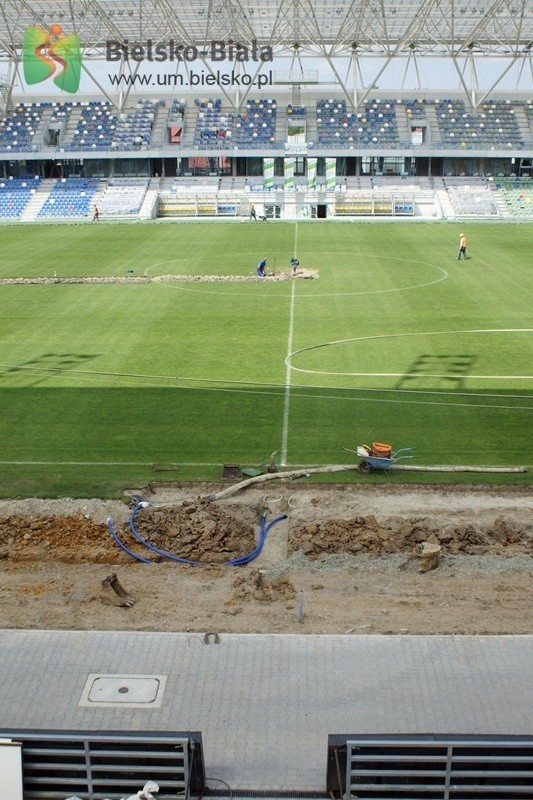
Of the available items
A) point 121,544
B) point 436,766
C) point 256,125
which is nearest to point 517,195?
point 256,125

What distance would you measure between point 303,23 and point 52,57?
23.2 meters

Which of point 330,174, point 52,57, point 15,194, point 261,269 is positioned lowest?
point 261,269

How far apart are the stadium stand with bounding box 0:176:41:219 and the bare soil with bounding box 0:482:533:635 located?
2438 inches

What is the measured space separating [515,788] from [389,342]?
20257 mm

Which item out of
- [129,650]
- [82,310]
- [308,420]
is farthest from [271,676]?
[82,310]

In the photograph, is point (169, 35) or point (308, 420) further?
point (169, 35)

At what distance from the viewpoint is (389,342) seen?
27500mm

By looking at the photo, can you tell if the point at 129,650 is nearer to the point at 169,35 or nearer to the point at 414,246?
the point at 414,246

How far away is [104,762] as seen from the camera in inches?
327

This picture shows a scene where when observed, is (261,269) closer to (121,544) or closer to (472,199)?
(121,544)

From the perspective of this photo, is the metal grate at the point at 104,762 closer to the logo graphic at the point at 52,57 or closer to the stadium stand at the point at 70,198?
the stadium stand at the point at 70,198

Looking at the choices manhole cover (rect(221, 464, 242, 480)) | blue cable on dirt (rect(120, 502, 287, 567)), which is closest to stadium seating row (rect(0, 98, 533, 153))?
manhole cover (rect(221, 464, 242, 480))

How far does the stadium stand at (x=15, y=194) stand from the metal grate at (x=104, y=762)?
225ft

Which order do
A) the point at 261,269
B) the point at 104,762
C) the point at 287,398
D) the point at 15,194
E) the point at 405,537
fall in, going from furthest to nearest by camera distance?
the point at 15,194
the point at 261,269
the point at 287,398
the point at 405,537
the point at 104,762
